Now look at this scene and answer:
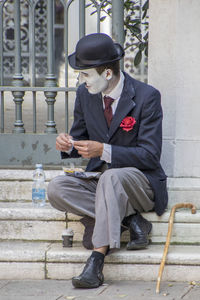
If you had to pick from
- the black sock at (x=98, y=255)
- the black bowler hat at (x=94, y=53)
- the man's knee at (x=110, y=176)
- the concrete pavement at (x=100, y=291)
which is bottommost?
the concrete pavement at (x=100, y=291)

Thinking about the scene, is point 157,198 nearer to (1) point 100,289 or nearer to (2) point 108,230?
(2) point 108,230

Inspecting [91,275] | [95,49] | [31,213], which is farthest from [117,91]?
[91,275]

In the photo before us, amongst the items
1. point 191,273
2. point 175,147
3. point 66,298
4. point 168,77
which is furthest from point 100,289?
point 168,77

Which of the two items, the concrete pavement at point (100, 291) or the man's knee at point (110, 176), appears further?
the man's knee at point (110, 176)

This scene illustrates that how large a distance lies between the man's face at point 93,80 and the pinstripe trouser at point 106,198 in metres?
0.60

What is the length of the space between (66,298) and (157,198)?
3.37 ft

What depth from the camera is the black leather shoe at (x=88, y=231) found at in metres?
4.57

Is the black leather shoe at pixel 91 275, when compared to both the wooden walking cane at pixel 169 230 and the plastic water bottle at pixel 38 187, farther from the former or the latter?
the plastic water bottle at pixel 38 187

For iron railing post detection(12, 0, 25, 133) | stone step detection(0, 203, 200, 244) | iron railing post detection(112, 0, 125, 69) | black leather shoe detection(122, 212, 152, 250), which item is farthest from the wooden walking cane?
iron railing post detection(12, 0, 25, 133)

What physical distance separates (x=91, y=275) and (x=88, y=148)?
850 millimetres

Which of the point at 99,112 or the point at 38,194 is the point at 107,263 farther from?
the point at 99,112

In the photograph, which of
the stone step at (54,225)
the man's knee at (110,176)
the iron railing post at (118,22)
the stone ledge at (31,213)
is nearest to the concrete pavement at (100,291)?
the stone step at (54,225)

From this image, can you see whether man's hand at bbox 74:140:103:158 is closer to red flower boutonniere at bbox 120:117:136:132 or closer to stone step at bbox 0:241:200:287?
red flower boutonniere at bbox 120:117:136:132

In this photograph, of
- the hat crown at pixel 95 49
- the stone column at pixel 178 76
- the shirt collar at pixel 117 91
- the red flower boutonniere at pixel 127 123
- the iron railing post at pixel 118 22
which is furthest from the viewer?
the iron railing post at pixel 118 22
